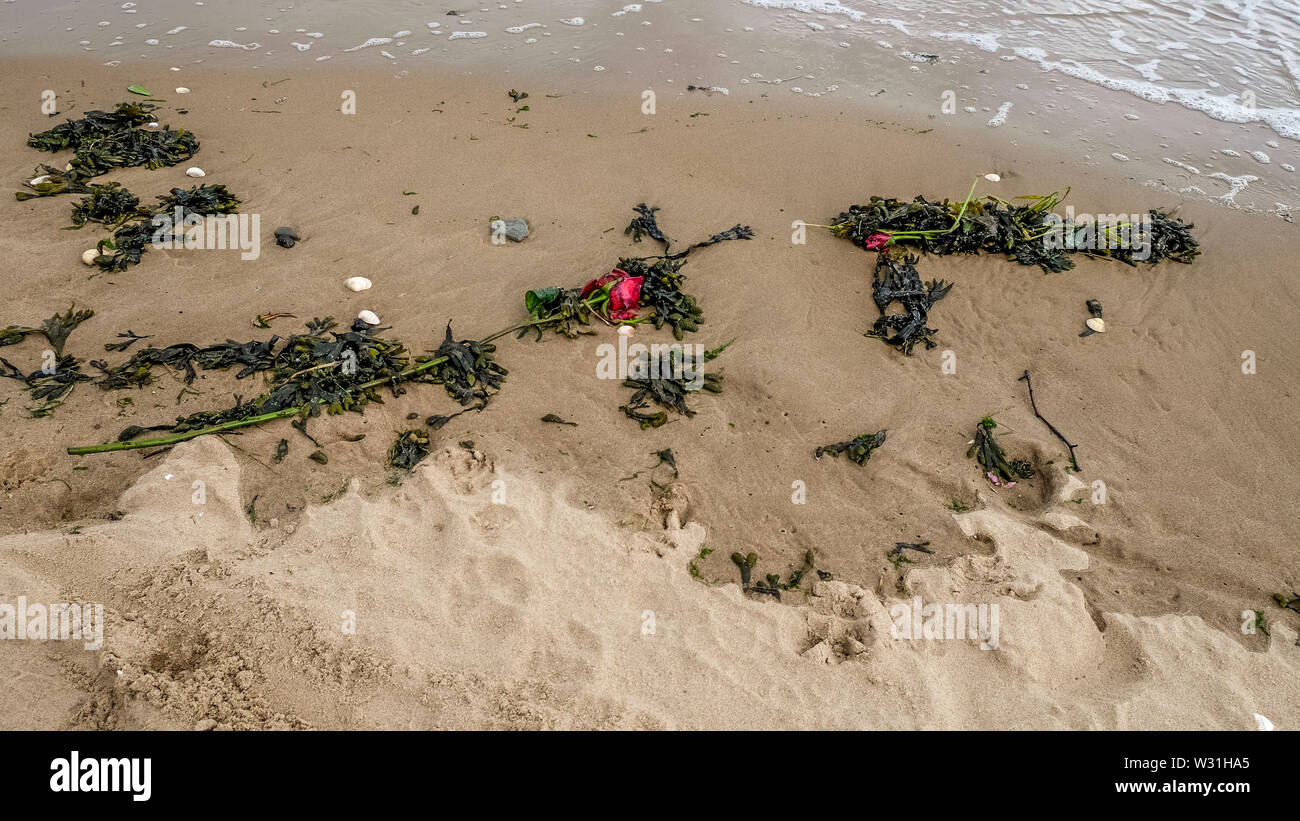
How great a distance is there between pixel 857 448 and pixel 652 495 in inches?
45.3

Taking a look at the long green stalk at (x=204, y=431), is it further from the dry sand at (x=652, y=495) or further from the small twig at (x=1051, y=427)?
the small twig at (x=1051, y=427)

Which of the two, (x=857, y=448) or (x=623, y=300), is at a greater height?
(x=623, y=300)

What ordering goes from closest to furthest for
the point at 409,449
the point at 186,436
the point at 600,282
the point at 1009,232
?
the point at 186,436 < the point at 409,449 < the point at 600,282 < the point at 1009,232

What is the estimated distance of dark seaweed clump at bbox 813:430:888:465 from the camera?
12.8 ft

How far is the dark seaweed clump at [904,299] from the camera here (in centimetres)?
473

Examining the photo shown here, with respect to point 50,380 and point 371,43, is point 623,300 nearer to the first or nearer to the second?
point 50,380

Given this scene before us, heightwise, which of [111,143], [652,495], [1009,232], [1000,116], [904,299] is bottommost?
[652,495]

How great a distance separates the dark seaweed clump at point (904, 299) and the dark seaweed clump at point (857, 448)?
0.94 meters

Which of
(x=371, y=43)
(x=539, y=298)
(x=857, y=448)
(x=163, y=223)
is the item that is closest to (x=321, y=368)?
(x=539, y=298)

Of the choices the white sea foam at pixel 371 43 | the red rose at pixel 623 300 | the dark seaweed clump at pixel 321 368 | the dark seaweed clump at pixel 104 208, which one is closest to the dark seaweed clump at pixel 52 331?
the dark seaweed clump at pixel 321 368

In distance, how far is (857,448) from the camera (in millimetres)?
3928

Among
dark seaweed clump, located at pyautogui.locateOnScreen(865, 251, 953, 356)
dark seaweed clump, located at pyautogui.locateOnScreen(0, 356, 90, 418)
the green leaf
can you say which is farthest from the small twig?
dark seaweed clump, located at pyautogui.locateOnScreen(0, 356, 90, 418)

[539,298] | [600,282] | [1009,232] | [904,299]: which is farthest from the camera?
[1009,232]

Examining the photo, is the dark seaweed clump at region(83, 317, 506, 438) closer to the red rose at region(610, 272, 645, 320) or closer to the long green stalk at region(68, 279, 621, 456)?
the long green stalk at region(68, 279, 621, 456)
